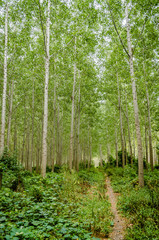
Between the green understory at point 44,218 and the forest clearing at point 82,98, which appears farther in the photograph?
the forest clearing at point 82,98

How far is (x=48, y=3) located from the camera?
8.55 m

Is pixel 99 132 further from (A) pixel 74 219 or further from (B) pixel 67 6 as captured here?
(A) pixel 74 219

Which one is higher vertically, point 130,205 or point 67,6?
point 67,6

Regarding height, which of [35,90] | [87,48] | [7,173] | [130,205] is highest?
[87,48]

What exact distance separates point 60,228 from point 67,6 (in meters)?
11.6

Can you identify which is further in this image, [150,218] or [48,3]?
[48,3]

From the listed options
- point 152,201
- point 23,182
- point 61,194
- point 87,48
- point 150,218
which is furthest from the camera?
point 87,48

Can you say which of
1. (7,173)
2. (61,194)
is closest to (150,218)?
(61,194)

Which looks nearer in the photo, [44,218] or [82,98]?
[44,218]

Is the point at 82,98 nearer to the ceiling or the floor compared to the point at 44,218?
nearer to the ceiling

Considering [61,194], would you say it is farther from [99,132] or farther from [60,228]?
[99,132]

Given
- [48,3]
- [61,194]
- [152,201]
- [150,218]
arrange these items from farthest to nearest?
[48,3]
[61,194]
[152,201]
[150,218]

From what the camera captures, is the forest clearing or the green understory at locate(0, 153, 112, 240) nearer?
the green understory at locate(0, 153, 112, 240)

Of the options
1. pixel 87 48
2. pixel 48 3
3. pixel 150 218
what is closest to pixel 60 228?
pixel 150 218
